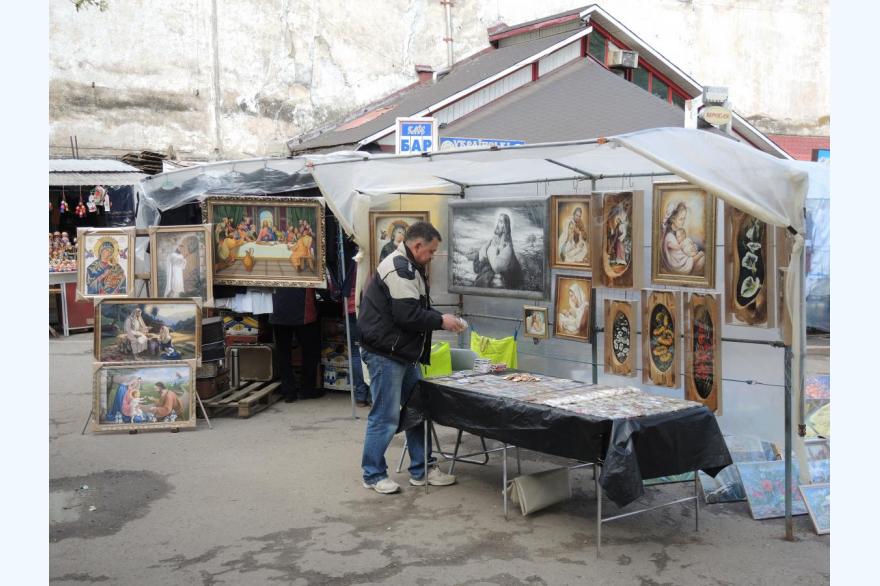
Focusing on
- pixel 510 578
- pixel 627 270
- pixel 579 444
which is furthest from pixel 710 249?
pixel 510 578

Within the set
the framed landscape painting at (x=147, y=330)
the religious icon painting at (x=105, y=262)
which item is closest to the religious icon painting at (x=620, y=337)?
the framed landscape painting at (x=147, y=330)

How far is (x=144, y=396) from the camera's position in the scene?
753cm

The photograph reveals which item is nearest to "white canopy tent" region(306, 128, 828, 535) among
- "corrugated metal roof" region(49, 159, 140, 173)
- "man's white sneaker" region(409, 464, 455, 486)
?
"man's white sneaker" region(409, 464, 455, 486)

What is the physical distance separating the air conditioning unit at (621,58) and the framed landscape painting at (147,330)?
1190 centimetres

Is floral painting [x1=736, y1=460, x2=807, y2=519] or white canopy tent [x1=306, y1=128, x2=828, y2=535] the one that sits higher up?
white canopy tent [x1=306, y1=128, x2=828, y2=535]

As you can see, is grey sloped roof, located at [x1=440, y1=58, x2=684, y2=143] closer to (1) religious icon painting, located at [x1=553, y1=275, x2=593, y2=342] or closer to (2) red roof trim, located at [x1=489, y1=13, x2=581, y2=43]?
(2) red roof trim, located at [x1=489, y1=13, x2=581, y2=43]

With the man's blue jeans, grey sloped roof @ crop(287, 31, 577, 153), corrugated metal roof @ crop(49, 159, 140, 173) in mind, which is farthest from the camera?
grey sloped roof @ crop(287, 31, 577, 153)

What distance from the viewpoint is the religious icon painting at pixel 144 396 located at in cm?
741

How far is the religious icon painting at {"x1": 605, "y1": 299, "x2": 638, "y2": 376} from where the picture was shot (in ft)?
19.5

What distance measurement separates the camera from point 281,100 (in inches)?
719

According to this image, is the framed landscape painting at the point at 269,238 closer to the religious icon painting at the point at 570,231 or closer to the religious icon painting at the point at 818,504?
the religious icon painting at the point at 570,231

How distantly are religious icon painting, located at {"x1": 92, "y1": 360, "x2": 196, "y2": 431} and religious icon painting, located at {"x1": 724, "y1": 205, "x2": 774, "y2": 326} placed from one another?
4593 mm

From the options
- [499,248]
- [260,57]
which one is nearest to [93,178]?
[260,57]

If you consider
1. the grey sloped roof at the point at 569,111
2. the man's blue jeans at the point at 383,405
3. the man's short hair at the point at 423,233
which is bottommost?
the man's blue jeans at the point at 383,405
